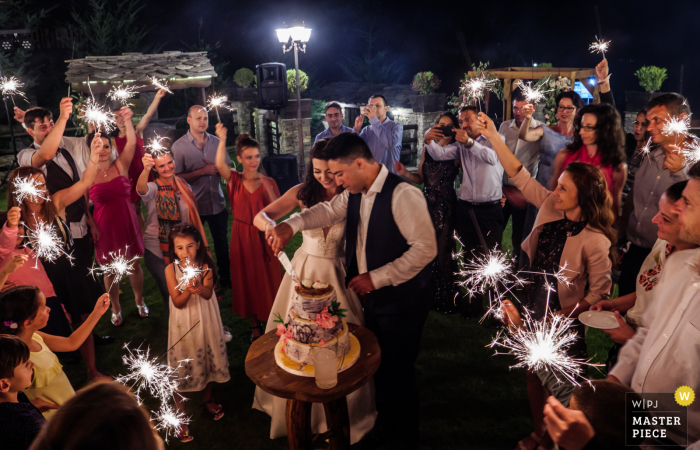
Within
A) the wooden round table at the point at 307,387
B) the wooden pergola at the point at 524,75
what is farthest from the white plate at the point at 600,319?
the wooden pergola at the point at 524,75

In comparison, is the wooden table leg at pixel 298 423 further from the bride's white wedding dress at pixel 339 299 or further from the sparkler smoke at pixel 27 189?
the sparkler smoke at pixel 27 189

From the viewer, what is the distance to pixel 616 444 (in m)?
1.51

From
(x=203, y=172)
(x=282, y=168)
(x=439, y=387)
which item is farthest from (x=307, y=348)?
(x=282, y=168)

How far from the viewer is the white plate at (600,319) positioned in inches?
83.0

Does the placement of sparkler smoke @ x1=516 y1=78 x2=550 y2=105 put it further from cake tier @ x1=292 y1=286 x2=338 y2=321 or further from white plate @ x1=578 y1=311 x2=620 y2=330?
cake tier @ x1=292 y1=286 x2=338 y2=321

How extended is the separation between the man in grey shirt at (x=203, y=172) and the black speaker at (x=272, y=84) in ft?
12.3

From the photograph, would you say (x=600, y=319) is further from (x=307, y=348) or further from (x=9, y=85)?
(x=9, y=85)

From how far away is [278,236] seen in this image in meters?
2.69

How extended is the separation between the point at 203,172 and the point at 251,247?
1324mm

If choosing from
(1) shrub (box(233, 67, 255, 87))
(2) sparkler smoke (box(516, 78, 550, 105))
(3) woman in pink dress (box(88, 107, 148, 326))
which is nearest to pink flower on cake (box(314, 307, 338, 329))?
(3) woman in pink dress (box(88, 107, 148, 326))

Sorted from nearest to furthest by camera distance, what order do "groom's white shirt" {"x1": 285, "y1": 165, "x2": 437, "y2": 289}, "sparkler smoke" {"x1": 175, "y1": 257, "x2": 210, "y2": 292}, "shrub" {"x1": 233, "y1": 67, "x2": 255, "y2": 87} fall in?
1. "groom's white shirt" {"x1": 285, "y1": 165, "x2": 437, "y2": 289}
2. "sparkler smoke" {"x1": 175, "y1": 257, "x2": 210, "y2": 292}
3. "shrub" {"x1": 233, "y1": 67, "x2": 255, "y2": 87}

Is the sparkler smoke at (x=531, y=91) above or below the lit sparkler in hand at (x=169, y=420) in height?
above

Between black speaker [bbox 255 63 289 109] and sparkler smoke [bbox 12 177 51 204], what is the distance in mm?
5791

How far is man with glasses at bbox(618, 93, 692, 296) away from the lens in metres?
3.31
